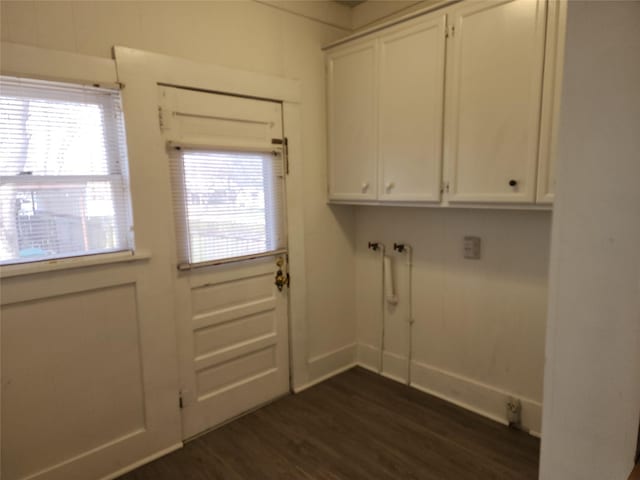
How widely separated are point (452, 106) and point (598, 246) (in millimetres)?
1638

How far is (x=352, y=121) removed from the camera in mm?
2709

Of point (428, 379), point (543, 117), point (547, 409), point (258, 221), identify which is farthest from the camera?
point (428, 379)

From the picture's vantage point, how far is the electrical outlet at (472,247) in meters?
2.48

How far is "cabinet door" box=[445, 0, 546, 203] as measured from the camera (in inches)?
73.7

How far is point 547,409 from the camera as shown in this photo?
842 mm

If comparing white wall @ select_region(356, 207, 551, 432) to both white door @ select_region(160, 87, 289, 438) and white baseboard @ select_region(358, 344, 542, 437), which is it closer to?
white baseboard @ select_region(358, 344, 542, 437)

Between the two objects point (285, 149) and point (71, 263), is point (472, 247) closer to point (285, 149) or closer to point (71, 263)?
point (285, 149)

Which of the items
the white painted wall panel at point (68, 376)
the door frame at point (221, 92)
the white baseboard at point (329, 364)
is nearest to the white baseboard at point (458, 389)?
the white baseboard at point (329, 364)

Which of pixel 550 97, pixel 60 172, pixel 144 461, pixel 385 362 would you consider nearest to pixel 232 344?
pixel 144 461

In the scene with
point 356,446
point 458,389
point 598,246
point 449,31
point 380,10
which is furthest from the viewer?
point 380,10

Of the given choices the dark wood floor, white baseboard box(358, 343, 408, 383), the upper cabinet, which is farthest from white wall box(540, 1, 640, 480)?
white baseboard box(358, 343, 408, 383)

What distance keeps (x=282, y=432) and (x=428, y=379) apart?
1099 mm

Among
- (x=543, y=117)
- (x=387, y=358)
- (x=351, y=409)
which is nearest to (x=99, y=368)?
(x=351, y=409)

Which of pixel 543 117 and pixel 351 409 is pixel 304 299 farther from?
pixel 543 117
